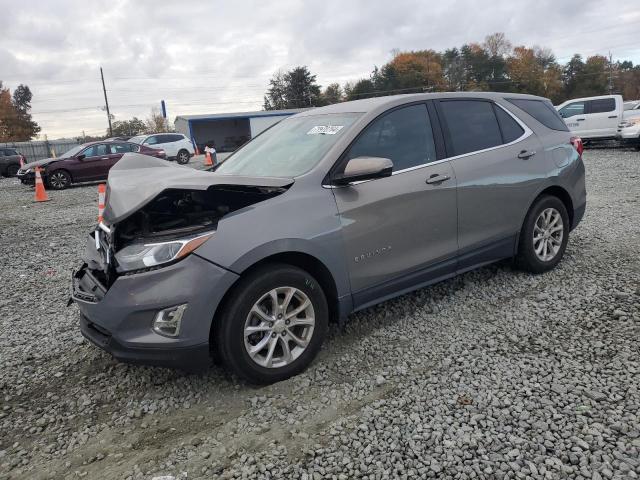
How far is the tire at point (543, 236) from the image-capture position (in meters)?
4.62

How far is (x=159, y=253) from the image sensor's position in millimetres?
2857

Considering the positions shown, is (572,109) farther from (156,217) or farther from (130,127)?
(130,127)

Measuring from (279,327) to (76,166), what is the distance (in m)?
15.8

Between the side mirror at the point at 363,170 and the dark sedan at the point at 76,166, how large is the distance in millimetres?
14300

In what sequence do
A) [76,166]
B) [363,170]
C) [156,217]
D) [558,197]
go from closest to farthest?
[363,170] < [156,217] < [558,197] < [76,166]

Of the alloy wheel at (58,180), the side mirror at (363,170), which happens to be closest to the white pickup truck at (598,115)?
the side mirror at (363,170)

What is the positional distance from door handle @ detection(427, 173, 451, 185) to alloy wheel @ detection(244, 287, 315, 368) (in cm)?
140

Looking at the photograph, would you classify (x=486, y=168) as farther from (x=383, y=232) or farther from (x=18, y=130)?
(x=18, y=130)

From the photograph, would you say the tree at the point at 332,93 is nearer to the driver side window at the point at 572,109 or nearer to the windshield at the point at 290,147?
the driver side window at the point at 572,109

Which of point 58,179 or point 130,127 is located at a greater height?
point 130,127

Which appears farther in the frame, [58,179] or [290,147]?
[58,179]

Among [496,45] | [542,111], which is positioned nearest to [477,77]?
[496,45]

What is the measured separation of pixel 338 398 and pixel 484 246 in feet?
6.65

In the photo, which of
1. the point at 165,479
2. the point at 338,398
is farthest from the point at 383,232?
the point at 165,479
